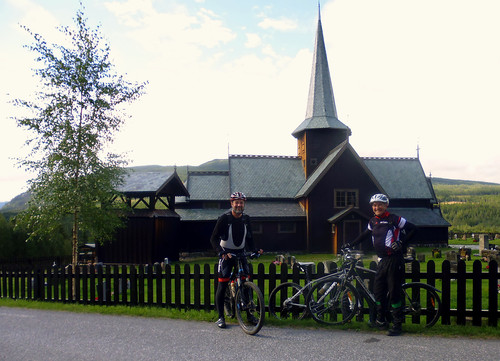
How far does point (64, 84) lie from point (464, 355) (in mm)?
12505

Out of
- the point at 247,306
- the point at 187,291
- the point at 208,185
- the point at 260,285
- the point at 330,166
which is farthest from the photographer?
the point at 208,185

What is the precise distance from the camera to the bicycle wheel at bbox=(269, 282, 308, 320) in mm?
7477

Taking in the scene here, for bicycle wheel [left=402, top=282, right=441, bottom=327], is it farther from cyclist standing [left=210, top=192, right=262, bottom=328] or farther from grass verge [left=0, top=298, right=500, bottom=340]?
cyclist standing [left=210, top=192, right=262, bottom=328]

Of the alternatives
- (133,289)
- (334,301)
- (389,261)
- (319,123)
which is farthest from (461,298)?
(319,123)

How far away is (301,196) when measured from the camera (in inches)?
1255

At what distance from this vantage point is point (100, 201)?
13242 millimetres

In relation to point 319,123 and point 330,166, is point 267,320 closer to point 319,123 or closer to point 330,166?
point 330,166

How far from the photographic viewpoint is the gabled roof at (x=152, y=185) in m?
24.6

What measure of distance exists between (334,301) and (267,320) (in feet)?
4.23

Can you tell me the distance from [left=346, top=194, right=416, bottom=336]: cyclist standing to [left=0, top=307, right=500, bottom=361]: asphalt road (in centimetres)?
41

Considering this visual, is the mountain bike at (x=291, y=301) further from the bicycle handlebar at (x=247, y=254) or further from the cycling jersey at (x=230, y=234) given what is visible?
the cycling jersey at (x=230, y=234)

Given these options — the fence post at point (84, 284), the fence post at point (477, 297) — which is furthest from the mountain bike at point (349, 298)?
the fence post at point (84, 284)

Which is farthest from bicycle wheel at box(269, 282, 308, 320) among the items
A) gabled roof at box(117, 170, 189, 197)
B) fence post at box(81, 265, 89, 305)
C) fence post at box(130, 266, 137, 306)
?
gabled roof at box(117, 170, 189, 197)

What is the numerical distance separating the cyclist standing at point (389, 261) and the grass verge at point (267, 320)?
0.34m
